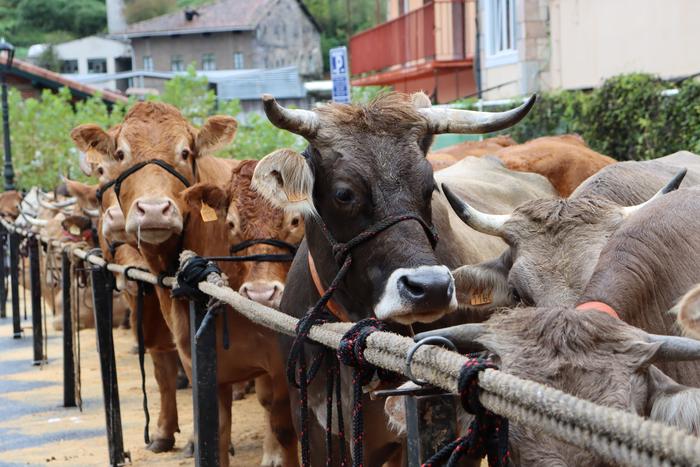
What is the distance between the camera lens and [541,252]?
4.09m

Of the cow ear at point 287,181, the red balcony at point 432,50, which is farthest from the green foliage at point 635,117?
the red balcony at point 432,50

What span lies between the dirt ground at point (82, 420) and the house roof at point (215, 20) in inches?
2034

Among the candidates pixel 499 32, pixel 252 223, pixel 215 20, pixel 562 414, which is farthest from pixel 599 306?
pixel 215 20

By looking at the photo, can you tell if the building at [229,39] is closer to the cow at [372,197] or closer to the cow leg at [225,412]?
the cow leg at [225,412]

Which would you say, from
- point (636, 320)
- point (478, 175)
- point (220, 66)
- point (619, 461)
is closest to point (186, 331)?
point (478, 175)

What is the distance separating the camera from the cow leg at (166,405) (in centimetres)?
780

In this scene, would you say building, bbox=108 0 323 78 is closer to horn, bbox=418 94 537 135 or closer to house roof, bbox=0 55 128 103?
house roof, bbox=0 55 128 103

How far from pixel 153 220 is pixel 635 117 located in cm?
701

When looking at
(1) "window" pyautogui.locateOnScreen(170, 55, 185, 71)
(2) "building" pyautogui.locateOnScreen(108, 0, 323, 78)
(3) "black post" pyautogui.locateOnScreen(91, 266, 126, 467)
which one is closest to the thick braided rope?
(3) "black post" pyautogui.locateOnScreen(91, 266, 126, 467)

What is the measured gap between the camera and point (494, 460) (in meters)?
2.30

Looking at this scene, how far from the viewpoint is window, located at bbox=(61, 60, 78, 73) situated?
71.4 m

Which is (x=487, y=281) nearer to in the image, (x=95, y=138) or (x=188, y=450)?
(x=95, y=138)

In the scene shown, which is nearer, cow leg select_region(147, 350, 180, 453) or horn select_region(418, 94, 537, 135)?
horn select_region(418, 94, 537, 135)

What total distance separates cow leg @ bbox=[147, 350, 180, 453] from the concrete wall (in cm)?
5443
